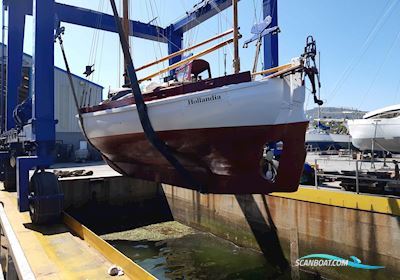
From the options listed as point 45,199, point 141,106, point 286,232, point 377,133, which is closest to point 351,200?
point 286,232

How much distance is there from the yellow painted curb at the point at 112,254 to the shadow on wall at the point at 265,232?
16.7 feet

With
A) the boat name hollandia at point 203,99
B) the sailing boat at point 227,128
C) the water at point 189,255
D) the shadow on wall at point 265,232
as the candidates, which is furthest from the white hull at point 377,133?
the boat name hollandia at point 203,99

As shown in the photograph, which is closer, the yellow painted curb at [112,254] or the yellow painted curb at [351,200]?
the yellow painted curb at [112,254]

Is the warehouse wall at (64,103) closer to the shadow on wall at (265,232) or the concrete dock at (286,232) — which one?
the concrete dock at (286,232)

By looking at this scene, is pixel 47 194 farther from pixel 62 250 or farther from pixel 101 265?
pixel 101 265

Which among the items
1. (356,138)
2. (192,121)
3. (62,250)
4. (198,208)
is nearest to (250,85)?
(192,121)

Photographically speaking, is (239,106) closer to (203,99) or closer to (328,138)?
(203,99)

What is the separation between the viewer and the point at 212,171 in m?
6.10

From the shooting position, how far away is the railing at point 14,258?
16.7 ft

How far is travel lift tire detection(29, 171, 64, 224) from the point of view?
289 inches

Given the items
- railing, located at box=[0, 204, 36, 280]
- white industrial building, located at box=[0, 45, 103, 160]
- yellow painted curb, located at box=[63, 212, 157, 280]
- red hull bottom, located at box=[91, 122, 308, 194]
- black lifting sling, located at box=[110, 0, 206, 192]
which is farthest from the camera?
white industrial building, located at box=[0, 45, 103, 160]

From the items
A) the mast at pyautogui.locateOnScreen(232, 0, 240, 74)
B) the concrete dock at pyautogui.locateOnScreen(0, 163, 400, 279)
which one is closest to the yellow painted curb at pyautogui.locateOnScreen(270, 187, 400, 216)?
the concrete dock at pyautogui.locateOnScreen(0, 163, 400, 279)

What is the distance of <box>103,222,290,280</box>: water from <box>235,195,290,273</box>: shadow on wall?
0.26 metres

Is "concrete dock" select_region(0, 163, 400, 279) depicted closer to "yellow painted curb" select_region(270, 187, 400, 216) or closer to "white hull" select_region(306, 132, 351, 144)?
"yellow painted curb" select_region(270, 187, 400, 216)
